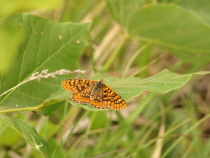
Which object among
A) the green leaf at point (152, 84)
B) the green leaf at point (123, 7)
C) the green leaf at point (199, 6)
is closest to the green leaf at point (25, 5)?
the green leaf at point (152, 84)

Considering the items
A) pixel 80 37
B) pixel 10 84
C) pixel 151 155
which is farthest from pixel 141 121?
pixel 10 84

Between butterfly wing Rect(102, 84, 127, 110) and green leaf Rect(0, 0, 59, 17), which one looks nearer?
green leaf Rect(0, 0, 59, 17)

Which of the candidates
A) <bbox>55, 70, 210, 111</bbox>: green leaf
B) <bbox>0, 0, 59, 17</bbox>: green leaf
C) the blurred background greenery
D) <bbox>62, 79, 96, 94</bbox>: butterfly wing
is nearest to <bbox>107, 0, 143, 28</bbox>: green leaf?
the blurred background greenery

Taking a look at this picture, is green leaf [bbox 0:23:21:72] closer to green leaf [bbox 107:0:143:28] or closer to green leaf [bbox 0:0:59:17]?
green leaf [bbox 0:0:59:17]

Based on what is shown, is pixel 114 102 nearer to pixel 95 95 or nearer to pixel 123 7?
pixel 95 95

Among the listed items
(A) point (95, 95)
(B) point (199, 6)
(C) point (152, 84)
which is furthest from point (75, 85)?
(B) point (199, 6)

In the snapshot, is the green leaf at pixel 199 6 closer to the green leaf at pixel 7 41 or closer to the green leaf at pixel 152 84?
the green leaf at pixel 152 84
